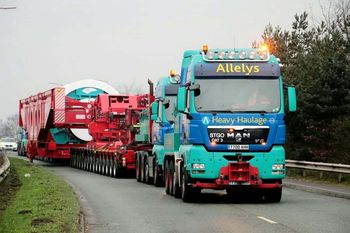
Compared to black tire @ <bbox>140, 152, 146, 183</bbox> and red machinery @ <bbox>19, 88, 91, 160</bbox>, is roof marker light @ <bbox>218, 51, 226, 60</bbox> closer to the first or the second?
black tire @ <bbox>140, 152, 146, 183</bbox>

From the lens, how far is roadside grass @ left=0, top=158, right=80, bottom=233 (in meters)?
13.8

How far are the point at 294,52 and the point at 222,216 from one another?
5106 cm

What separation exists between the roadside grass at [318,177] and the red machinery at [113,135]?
6.62 m

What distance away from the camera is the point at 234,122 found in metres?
19.4

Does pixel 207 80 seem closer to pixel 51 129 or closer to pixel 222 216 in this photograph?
pixel 222 216

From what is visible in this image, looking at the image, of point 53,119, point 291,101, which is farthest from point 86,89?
point 291,101

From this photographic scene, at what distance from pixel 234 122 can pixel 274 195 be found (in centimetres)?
238

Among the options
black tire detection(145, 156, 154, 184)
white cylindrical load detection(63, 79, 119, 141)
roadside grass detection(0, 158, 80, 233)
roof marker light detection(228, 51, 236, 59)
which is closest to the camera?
roadside grass detection(0, 158, 80, 233)

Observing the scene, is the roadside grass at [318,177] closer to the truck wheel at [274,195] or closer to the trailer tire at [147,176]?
the trailer tire at [147,176]

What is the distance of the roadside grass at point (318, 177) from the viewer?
94.5 ft

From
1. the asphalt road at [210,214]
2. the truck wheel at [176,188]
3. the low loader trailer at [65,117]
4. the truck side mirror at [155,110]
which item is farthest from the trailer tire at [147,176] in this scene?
the low loader trailer at [65,117]

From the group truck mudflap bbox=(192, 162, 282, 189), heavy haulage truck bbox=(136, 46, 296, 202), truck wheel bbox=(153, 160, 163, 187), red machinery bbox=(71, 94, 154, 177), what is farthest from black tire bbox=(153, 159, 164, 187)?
truck mudflap bbox=(192, 162, 282, 189)

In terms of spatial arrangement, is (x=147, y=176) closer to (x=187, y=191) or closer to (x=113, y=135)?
(x=187, y=191)

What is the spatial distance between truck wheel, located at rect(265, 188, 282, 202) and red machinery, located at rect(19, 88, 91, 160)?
23.5 m
